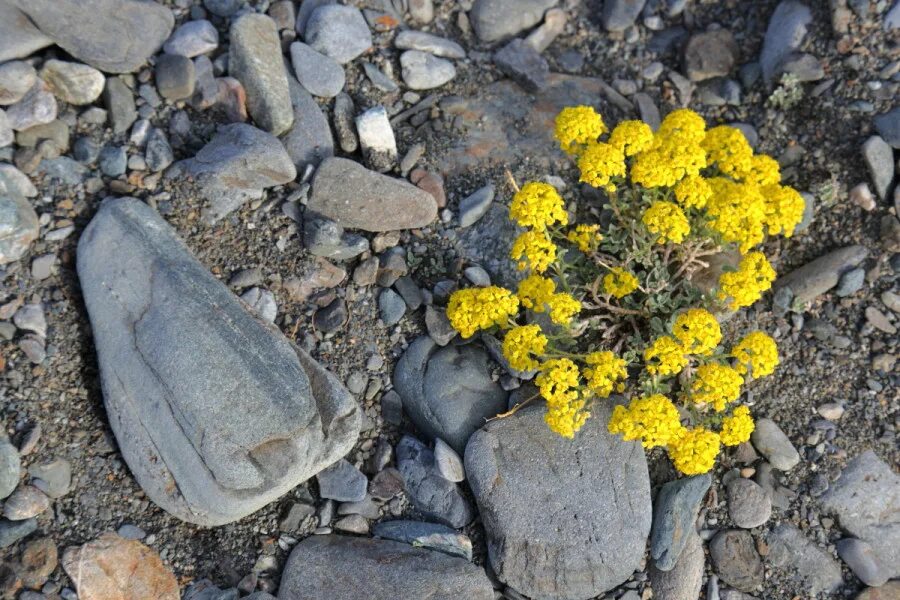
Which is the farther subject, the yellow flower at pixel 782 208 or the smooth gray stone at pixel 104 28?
the smooth gray stone at pixel 104 28

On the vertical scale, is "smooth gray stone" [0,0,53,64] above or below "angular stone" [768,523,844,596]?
above

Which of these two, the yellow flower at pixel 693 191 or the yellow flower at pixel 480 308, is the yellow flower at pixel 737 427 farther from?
the yellow flower at pixel 480 308

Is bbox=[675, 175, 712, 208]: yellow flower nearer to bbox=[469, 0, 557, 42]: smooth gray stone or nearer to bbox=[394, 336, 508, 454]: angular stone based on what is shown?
bbox=[394, 336, 508, 454]: angular stone

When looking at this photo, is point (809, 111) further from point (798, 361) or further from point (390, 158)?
point (390, 158)

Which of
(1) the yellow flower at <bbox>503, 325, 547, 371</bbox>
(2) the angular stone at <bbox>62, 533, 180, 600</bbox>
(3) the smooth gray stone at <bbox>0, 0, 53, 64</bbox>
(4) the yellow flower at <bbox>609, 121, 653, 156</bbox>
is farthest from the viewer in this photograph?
(3) the smooth gray stone at <bbox>0, 0, 53, 64</bbox>

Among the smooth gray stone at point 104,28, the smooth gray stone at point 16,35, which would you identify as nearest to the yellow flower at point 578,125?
the smooth gray stone at point 104,28

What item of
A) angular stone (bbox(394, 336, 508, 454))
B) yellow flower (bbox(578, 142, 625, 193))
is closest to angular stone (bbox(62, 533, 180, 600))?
angular stone (bbox(394, 336, 508, 454))

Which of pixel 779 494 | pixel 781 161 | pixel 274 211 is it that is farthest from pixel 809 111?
pixel 274 211
